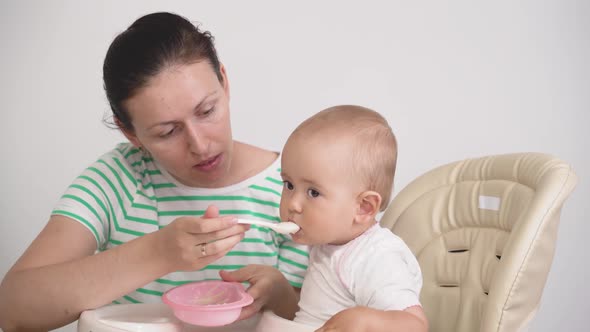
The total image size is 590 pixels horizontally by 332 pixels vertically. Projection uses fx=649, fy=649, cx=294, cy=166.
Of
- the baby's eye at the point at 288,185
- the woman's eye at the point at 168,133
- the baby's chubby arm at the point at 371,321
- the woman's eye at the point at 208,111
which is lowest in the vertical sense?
the baby's chubby arm at the point at 371,321

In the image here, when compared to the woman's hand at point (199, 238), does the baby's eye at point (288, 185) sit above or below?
above

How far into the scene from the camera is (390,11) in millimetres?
2041

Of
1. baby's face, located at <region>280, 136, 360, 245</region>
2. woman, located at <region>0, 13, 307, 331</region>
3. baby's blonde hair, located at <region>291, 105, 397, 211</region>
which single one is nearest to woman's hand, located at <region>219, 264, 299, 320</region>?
woman, located at <region>0, 13, 307, 331</region>

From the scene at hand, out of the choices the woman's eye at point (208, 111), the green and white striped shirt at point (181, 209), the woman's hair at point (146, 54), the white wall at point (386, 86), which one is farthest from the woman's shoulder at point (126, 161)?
the white wall at point (386, 86)

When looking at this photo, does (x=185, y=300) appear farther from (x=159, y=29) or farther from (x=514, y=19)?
(x=514, y=19)

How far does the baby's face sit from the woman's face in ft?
0.75

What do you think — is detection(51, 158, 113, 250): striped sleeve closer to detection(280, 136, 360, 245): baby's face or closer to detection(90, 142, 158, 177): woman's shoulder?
detection(90, 142, 158, 177): woman's shoulder

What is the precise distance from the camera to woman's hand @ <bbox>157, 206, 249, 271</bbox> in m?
0.98

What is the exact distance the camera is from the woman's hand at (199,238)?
981 millimetres

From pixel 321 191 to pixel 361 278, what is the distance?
6.1 inches

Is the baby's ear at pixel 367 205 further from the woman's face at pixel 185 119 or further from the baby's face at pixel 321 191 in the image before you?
the woman's face at pixel 185 119

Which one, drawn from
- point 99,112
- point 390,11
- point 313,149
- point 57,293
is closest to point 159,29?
point 313,149

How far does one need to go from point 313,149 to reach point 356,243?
0.57 feet

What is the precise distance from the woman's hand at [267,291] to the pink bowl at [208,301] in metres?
0.03
